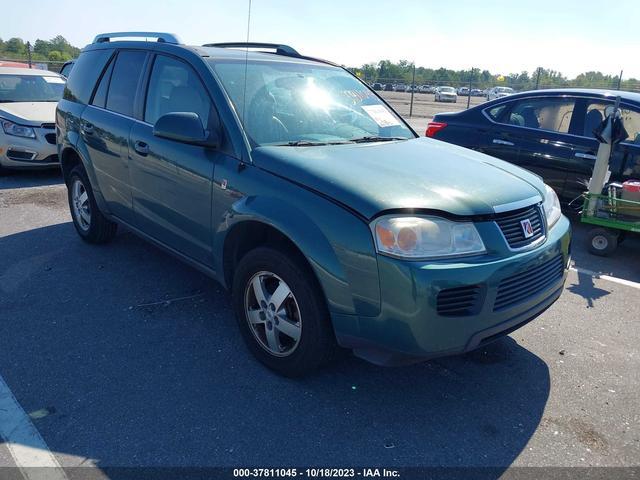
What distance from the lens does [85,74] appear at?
16.4ft

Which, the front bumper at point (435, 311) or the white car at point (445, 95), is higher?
the white car at point (445, 95)

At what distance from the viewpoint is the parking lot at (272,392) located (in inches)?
99.5

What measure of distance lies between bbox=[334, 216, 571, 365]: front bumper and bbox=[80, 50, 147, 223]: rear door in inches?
97.8

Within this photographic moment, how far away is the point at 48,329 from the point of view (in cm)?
360

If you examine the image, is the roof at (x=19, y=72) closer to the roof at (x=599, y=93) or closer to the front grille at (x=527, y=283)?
the roof at (x=599, y=93)

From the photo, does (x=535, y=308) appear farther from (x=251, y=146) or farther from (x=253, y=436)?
(x=251, y=146)

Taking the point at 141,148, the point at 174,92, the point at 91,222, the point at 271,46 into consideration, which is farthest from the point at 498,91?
the point at 141,148

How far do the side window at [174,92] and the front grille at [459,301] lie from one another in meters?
1.90

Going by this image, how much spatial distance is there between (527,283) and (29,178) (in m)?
8.17

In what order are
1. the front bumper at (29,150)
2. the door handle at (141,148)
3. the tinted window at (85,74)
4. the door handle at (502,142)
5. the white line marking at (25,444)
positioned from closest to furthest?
the white line marking at (25,444) < the door handle at (141,148) < the tinted window at (85,74) < the door handle at (502,142) < the front bumper at (29,150)

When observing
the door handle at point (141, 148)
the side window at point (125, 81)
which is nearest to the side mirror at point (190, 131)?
the door handle at point (141, 148)

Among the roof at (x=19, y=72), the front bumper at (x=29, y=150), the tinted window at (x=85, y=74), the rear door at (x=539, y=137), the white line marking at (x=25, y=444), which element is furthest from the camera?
the roof at (x=19, y=72)

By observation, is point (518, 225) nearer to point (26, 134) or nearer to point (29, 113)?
point (26, 134)

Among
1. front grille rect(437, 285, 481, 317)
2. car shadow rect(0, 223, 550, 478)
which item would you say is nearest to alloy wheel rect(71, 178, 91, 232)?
car shadow rect(0, 223, 550, 478)
